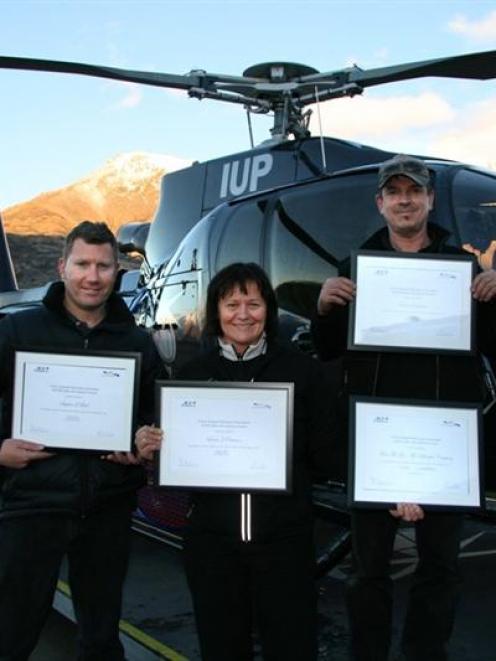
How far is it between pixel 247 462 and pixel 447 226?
148 centimetres

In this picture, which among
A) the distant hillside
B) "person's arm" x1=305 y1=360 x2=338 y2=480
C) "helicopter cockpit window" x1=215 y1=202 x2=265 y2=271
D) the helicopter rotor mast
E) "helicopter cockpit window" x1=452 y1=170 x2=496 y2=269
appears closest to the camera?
"person's arm" x1=305 y1=360 x2=338 y2=480

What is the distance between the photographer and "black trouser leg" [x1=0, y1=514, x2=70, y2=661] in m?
2.56

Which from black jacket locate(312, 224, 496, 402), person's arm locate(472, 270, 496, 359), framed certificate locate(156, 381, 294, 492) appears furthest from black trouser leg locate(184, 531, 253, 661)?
person's arm locate(472, 270, 496, 359)

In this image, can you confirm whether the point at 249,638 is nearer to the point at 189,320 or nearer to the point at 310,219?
the point at 310,219

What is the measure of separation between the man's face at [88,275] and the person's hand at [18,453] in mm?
471

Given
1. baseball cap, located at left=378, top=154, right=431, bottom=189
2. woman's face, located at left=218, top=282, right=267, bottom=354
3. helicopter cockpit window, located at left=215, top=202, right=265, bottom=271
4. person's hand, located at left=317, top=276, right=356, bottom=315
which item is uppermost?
helicopter cockpit window, located at left=215, top=202, right=265, bottom=271

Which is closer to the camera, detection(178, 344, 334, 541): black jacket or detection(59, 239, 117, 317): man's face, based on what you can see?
detection(178, 344, 334, 541): black jacket

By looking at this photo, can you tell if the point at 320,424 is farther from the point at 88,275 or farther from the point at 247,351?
the point at 88,275

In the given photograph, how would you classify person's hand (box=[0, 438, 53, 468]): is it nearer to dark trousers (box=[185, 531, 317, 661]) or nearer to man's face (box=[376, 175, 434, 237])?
dark trousers (box=[185, 531, 317, 661])

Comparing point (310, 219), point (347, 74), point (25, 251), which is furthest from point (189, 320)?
point (25, 251)

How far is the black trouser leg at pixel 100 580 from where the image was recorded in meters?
2.71

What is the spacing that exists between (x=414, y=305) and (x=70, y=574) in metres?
1.46

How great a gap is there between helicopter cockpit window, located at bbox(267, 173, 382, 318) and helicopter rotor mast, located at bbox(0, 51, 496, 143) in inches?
107

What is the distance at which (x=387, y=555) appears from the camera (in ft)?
8.72
